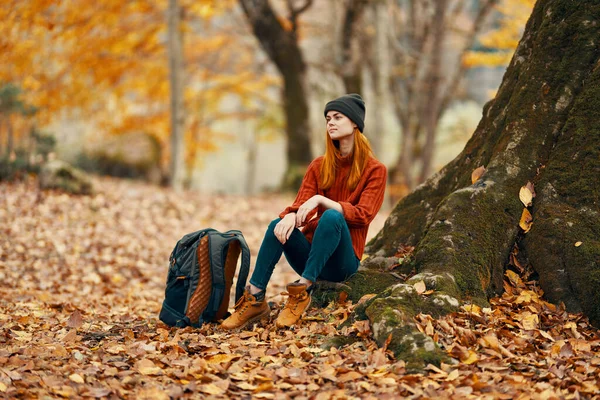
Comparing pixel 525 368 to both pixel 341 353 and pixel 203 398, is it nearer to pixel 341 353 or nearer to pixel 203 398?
pixel 341 353

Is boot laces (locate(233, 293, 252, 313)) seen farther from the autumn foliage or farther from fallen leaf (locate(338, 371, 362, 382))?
the autumn foliage

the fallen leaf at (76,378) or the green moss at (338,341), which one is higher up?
the green moss at (338,341)

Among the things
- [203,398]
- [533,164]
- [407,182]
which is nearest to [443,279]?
[533,164]

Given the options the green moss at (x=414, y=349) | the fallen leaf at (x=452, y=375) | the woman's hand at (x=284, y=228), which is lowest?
the fallen leaf at (x=452, y=375)

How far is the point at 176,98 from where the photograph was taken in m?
13.3

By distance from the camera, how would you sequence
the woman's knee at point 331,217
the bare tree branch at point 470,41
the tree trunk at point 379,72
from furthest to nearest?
the bare tree branch at point 470,41, the tree trunk at point 379,72, the woman's knee at point 331,217

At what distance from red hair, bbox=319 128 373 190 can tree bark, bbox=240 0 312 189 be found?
31.4ft

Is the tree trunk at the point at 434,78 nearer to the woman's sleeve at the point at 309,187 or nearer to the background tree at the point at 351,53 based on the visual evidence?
the background tree at the point at 351,53

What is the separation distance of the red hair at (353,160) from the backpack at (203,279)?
732mm

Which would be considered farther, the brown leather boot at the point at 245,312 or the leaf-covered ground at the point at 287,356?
the brown leather boot at the point at 245,312

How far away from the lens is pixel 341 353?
3.48m

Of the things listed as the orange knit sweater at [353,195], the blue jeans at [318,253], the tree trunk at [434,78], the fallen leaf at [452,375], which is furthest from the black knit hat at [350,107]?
the tree trunk at [434,78]

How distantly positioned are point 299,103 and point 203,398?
11.9 meters

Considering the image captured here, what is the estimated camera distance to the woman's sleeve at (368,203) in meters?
4.17
